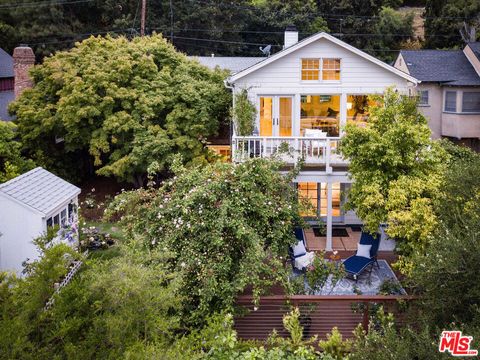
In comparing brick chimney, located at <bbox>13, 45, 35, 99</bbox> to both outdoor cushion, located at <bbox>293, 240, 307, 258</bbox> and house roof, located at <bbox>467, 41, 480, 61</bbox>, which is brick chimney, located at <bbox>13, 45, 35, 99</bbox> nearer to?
outdoor cushion, located at <bbox>293, 240, 307, 258</bbox>

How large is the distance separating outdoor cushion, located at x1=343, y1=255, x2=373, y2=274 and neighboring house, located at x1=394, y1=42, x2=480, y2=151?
13530mm

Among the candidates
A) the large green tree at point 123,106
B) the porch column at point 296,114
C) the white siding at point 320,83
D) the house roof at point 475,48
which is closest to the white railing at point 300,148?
the porch column at point 296,114

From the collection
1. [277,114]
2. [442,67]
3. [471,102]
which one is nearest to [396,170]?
[277,114]

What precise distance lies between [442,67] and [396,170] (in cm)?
1615

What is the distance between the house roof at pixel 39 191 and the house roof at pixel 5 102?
8646mm

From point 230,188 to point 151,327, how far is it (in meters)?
4.08

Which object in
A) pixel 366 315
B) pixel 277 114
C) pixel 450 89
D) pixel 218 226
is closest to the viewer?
pixel 366 315

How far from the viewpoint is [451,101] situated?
2509 cm

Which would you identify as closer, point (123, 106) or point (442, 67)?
point (123, 106)

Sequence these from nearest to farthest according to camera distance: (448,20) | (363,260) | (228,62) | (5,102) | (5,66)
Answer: (363,260), (5,102), (5,66), (228,62), (448,20)

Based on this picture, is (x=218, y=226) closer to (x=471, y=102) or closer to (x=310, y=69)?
(x=310, y=69)

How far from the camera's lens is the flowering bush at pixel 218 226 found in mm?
8906

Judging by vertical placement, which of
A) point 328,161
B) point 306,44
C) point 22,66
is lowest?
point 328,161

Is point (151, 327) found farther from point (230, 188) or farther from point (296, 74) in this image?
point (296, 74)
